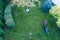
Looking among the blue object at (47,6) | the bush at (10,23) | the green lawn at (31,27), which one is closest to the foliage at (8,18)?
the bush at (10,23)

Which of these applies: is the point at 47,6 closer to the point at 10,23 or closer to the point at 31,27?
the point at 31,27

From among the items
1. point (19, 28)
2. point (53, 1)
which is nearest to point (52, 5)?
point (53, 1)

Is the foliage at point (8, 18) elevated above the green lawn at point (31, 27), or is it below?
above

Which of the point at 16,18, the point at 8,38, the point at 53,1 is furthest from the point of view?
the point at 53,1

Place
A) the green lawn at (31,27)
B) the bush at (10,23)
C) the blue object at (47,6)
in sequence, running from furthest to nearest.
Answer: the blue object at (47,6) < the bush at (10,23) < the green lawn at (31,27)

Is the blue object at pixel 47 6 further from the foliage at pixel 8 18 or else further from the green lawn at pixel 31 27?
the foliage at pixel 8 18

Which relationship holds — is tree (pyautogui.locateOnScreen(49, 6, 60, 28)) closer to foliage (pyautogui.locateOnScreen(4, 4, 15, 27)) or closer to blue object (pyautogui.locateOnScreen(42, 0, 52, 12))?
blue object (pyautogui.locateOnScreen(42, 0, 52, 12))

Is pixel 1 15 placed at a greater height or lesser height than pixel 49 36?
greater

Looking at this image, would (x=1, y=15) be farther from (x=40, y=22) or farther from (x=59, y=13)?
(x=59, y=13)

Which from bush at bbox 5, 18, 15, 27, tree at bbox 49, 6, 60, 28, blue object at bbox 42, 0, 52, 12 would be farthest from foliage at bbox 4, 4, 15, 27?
tree at bbox 49, 6, 60, 28
